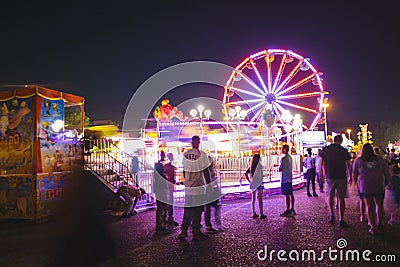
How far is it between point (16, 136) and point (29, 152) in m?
0.61

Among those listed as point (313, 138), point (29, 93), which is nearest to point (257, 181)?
point (29, 93)

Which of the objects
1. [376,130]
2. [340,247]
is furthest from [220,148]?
[376,130]

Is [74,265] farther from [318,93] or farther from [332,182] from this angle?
[318,93]

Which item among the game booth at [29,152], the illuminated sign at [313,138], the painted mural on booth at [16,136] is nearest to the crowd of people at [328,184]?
the game booth at [29,152]

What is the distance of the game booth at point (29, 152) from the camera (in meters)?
9.16

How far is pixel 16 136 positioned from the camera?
9438 mm

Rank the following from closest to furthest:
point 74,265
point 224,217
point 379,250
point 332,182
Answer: point 74,265, point 379,250, point 332,182, point 224,217

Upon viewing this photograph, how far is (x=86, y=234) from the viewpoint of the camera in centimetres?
430

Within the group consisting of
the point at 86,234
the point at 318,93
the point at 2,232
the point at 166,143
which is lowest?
the point at 2,232

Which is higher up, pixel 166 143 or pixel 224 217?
pixel 166 143

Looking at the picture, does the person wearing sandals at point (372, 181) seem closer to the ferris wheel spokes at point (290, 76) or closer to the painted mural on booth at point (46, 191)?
the painted mural on booth at point (46, 191)

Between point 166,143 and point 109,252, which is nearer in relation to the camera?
point 109,252

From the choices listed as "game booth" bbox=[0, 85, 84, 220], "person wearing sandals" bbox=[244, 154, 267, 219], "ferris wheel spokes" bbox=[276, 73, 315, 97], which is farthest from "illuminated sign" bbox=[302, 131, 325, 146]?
"game booth" bbox=[0, 85, 84, 220]

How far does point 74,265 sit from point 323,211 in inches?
243
